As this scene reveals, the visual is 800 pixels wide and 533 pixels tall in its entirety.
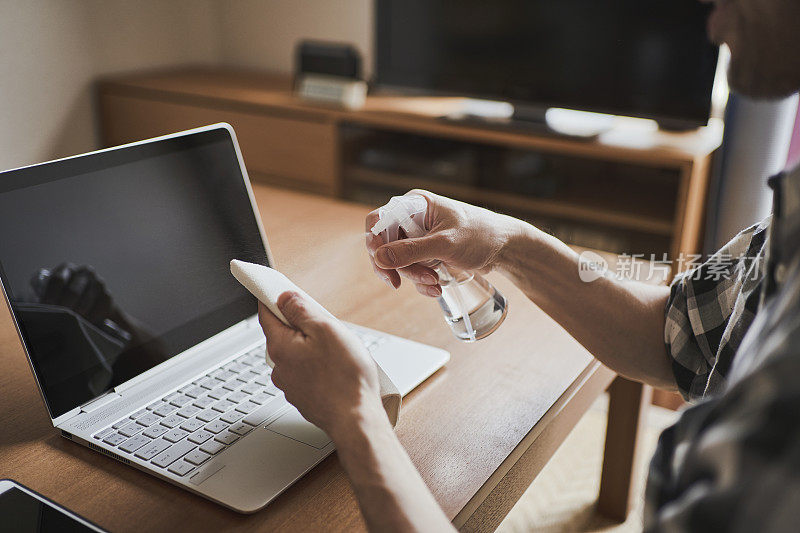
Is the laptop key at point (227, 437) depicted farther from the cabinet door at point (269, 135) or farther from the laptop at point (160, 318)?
the cabinet door at point (269, 135)

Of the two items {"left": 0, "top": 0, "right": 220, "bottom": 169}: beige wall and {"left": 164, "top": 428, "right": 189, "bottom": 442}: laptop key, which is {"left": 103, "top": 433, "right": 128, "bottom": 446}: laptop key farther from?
{"left": 0, "top": 0, "right": 220, "bottom": 169}: beige wall

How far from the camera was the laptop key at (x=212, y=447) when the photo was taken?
2.47 ft

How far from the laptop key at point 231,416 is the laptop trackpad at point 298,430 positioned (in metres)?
0.04

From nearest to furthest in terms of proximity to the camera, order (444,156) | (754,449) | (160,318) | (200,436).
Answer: (754,449)
(200,436)
(160,318)
(444,156)

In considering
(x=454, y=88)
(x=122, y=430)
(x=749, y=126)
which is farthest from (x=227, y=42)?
(x=122, y=430)

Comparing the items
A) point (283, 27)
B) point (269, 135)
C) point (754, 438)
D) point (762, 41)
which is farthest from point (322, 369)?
point (283, 27)

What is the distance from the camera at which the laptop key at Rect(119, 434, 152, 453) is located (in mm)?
754

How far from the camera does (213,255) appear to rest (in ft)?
3.11

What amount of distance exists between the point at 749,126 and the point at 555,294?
1313 mm

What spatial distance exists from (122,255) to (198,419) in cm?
22

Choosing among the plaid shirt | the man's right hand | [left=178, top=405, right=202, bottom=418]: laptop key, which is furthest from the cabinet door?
the plaid shirt

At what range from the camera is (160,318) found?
885 millimetres

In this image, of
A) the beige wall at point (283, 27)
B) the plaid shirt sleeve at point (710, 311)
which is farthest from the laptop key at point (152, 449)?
the beige wall at point (283, 27)

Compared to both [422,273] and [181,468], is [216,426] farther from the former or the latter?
[422,273]
